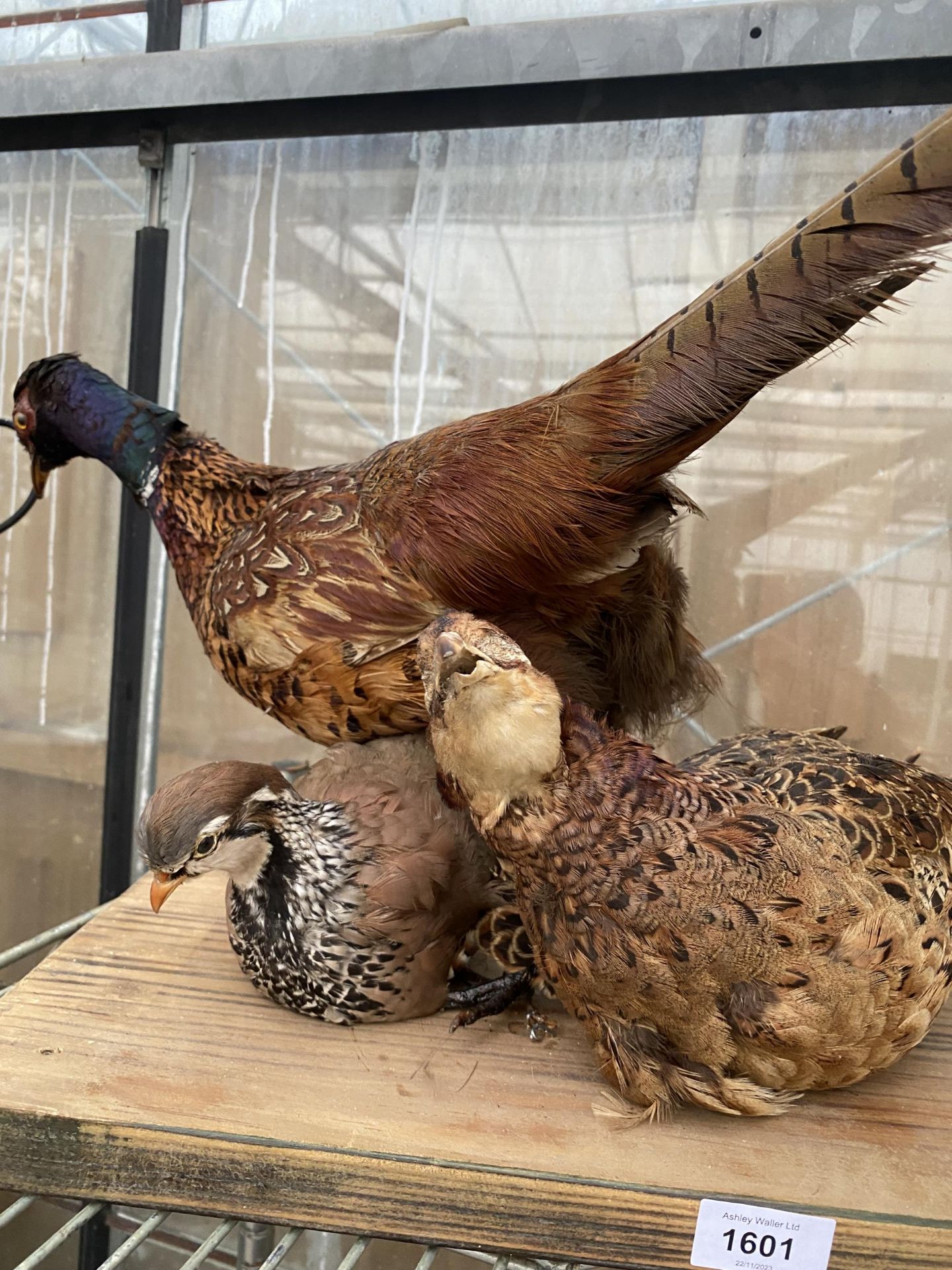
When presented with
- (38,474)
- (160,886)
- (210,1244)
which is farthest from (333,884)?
(38,474)

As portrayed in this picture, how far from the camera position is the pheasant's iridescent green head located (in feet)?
3.74

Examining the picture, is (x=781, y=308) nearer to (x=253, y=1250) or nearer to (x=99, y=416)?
(x=99, y=416)

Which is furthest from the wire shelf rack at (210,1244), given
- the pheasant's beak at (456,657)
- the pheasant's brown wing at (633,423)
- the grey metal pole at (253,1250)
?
the pheasant's brown wing at (633,423)

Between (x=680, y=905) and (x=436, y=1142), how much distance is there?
252mm

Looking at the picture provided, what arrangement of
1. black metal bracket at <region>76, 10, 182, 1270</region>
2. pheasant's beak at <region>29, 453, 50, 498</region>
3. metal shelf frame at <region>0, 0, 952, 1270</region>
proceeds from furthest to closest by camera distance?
1. black metal bracket at <region>76, 10, 182, 1270</region>
2. pheasant's beak at <region>29, 453, 50, 498</region>
3. metal shelf frame at <region>0, 0, 952, 1270</region>

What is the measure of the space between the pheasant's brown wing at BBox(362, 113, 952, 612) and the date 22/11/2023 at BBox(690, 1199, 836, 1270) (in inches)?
20.1

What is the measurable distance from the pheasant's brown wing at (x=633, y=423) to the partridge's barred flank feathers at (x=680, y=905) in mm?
187

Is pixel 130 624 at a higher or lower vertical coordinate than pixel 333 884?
higher

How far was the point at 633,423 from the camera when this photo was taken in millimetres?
756

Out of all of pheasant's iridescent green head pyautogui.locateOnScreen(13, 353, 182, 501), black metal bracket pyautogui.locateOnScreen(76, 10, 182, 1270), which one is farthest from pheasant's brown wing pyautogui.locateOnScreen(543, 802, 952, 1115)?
black metal bracket pyautogui.locateOnScreen(76, 10, 182, 1270)

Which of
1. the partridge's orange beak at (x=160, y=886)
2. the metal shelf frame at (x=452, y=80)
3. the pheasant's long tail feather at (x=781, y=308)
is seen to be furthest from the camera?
the metal shelf frame at (x=452, y=80)

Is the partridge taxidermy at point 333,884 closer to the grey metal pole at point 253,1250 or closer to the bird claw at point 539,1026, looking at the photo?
the bird claw at point 539,1026

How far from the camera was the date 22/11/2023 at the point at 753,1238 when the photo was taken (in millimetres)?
620

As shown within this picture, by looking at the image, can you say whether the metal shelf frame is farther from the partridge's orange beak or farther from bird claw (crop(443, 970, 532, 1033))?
bird claw (crop(443, 970, 532, 1033))
